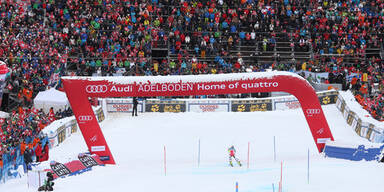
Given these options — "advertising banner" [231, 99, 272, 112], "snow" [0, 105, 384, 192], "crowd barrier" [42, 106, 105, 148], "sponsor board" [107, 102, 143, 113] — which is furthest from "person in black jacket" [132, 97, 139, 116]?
"advertising banner" [231, 99, 272, 112]

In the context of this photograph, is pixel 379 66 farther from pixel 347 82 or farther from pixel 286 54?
pixel 286 54

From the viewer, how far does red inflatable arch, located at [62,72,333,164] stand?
25.5 m

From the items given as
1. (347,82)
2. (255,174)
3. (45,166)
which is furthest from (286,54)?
(45,166)

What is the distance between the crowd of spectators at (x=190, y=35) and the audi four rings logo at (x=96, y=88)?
11.4 m

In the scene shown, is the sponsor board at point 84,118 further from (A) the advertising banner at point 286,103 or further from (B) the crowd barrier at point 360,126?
(A) the advertising banner at point 286,103

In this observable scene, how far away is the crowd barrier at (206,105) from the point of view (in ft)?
122

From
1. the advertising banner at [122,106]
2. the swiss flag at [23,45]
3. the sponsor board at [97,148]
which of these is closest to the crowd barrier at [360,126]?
the advertising banner at [122,106]

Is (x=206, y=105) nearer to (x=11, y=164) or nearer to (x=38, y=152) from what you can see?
(x=38, y=152)

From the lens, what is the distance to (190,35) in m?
42.6

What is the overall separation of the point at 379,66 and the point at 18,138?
2290 cm

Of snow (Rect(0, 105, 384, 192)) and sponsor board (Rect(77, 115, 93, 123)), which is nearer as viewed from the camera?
snow (Rect(0, 105, 384, 192))

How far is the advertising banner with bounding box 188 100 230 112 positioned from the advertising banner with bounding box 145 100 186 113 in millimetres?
488

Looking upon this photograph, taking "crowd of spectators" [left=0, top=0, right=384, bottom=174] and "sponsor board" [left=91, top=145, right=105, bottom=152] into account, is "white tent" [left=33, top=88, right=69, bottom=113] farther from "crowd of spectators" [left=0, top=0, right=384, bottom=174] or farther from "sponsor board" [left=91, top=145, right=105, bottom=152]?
"sponsor board" [left=91, top=145, right=105, bottom=152]

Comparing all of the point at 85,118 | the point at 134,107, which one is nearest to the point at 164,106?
the point at 134,107
